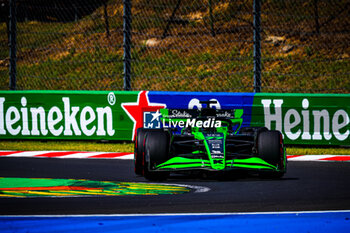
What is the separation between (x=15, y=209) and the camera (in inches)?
255

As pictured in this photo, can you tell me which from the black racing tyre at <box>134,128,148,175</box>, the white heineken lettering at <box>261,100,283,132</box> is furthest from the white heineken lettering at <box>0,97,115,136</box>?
the black racing tyre at <box>134,128,148,175</box>

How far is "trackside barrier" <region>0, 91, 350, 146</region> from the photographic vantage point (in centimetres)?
1272

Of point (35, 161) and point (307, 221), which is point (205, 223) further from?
point (35, 161)

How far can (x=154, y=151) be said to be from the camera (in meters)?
8.65

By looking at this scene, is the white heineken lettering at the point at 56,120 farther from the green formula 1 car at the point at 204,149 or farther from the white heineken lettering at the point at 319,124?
the green formula 1 car at the point at 204,149

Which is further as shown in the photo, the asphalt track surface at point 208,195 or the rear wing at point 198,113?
the rear wing at point 198,113

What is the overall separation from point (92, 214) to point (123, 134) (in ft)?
24.1

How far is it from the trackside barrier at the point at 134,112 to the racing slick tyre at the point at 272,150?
4059mm

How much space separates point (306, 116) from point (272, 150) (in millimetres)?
4259

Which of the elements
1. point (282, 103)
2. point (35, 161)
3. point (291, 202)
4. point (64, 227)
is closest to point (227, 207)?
point (291, 202)

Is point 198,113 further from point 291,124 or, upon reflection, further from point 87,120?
point 87,120

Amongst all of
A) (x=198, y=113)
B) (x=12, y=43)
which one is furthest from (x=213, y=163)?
(x=12, y=43)

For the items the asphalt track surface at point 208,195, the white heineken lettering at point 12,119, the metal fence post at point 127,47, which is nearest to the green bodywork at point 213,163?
the asphalt track surface at point 208,195

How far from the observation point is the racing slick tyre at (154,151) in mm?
8641
